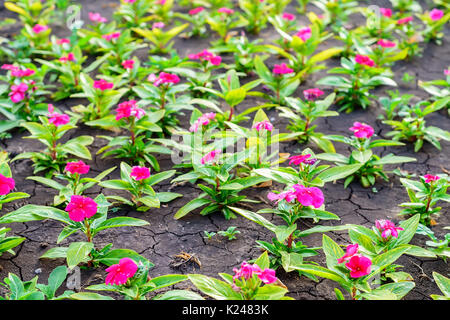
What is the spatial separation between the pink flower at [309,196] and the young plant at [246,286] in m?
0.46

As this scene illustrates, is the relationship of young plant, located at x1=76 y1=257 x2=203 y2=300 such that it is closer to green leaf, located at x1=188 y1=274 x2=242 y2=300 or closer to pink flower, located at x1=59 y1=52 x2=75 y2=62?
green leaf, located at x1=188 y1=274 x2=242 y2=300

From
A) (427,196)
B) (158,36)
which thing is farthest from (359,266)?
(158,36)

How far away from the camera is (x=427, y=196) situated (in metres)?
3.40

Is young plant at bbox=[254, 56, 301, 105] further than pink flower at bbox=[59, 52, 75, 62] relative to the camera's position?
No

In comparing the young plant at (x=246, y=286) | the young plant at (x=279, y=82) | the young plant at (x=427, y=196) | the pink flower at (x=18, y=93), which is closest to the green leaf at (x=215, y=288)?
the young plant at (x=246, y=286)

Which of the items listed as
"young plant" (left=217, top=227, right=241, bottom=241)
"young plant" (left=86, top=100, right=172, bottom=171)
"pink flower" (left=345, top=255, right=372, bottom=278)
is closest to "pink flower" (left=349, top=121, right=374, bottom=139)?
"young plant" (left=217, top=227, right=241, bottom=241)

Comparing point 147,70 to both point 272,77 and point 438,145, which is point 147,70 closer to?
point 272,77

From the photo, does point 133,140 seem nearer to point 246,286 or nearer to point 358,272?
point 246,286

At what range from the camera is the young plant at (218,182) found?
3426 millimetres

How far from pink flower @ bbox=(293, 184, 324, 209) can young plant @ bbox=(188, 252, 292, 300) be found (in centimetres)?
46

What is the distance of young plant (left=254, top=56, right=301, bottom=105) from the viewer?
4.70m

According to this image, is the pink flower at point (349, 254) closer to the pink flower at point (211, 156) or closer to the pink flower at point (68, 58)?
the pink flower at point (211, 156)

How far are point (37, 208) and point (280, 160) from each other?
175cm
